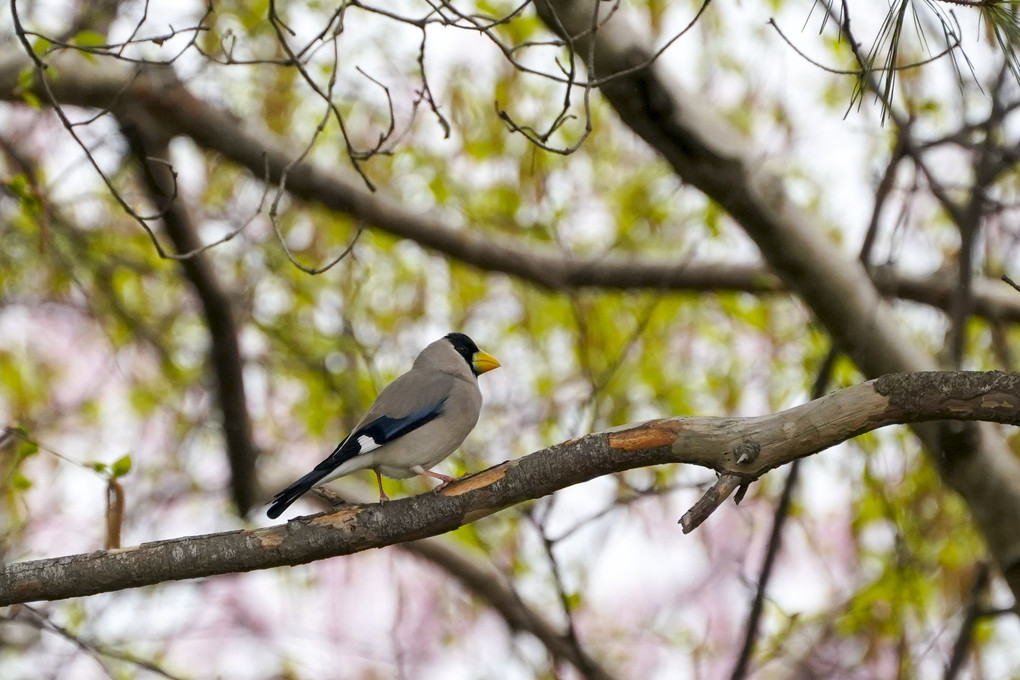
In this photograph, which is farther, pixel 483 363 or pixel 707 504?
pixel 483 363

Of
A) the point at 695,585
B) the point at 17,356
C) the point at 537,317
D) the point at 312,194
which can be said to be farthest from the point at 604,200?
the point at 17,356

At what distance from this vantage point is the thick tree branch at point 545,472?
2.69 metres

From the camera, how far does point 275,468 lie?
7.00 m

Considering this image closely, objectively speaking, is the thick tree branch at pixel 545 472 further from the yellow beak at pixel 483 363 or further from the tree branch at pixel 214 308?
the tree branch at pixel 214 308

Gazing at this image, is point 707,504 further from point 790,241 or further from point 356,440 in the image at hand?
point 790,241

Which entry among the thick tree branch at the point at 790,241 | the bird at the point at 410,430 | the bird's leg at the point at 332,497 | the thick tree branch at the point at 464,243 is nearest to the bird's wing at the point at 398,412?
the bird at the point at 410,430

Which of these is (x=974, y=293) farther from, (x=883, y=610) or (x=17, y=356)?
(x=17, y=356)

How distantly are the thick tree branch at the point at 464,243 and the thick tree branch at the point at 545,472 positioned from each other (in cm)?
261

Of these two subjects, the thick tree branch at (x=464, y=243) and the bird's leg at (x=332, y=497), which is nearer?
the bird's leg at (x=332, y=497)

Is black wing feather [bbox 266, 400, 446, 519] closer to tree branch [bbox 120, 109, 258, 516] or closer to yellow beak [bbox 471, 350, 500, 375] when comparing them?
yellow beak [bbox 471, 350, 500, 375]

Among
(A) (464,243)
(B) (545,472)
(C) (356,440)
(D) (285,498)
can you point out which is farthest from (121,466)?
(A) (464,243)

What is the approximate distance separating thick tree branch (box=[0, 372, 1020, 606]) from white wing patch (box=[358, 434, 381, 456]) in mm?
471

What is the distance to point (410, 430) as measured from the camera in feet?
12.3

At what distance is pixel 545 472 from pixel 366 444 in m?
0.93
